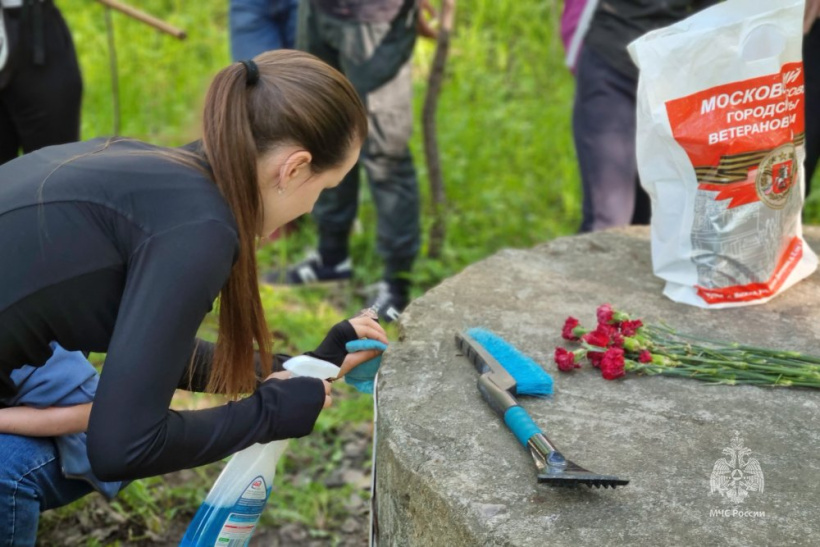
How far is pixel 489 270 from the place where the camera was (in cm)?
230

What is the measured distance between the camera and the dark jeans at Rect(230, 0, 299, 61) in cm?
365

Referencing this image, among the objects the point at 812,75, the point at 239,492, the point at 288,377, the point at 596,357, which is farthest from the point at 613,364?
the point at 812,75

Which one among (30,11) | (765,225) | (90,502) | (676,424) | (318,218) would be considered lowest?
(90,502)

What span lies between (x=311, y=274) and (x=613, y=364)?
7.12 ft

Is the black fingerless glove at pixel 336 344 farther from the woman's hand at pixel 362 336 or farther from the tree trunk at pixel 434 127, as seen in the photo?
the tree trunk at pixel 434 127

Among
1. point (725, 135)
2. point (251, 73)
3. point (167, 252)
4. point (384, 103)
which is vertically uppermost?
point (251, 73)

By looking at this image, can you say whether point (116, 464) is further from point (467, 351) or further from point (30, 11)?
point (30, 11)

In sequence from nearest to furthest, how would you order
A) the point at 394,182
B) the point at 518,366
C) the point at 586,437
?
the point at 586,437 → the point at 518,366 → the point at 394,182

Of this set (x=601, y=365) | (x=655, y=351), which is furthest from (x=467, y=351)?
(x=655, y=351)

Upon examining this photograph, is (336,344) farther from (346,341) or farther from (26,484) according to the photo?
(26,484)

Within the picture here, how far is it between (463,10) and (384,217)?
2922 millimetres

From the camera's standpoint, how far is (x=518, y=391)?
1.72 m

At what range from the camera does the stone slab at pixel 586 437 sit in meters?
1.43

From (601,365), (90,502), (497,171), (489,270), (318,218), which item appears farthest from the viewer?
(497,171)
